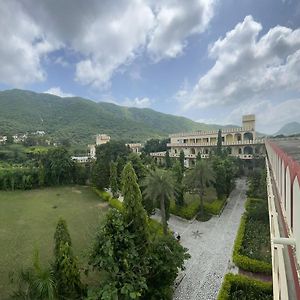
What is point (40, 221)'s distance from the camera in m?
21.3

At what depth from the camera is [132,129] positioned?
11881 cm

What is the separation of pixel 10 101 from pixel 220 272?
137 metres

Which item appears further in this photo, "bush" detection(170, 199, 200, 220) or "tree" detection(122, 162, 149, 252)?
"bush" detection(170, 199, 200, 220)

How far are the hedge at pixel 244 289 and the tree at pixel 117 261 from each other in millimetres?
3735

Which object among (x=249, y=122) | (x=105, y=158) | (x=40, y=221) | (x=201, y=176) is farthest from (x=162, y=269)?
(x=249, y=122)

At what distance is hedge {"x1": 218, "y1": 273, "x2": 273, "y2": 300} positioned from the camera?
35.0ft

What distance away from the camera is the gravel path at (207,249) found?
38.3ft

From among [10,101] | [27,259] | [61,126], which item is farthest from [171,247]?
[10,101]

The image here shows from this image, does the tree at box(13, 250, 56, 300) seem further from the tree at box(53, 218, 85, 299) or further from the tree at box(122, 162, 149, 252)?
the tree at box(122, 162, 149, 252)

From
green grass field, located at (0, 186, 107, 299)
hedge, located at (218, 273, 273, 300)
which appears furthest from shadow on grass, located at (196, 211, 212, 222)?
hedge, located at (218, 273, 273, 300)

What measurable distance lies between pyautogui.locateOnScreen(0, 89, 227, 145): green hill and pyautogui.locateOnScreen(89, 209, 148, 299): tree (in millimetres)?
80103

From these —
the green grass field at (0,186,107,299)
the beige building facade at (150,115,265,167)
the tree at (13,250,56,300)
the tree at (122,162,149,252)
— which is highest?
the beige building facade at (150,115,265,167)

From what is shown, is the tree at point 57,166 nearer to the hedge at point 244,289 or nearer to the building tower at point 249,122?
the building tower at point 249,122

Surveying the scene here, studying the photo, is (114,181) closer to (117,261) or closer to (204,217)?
(204,217)
